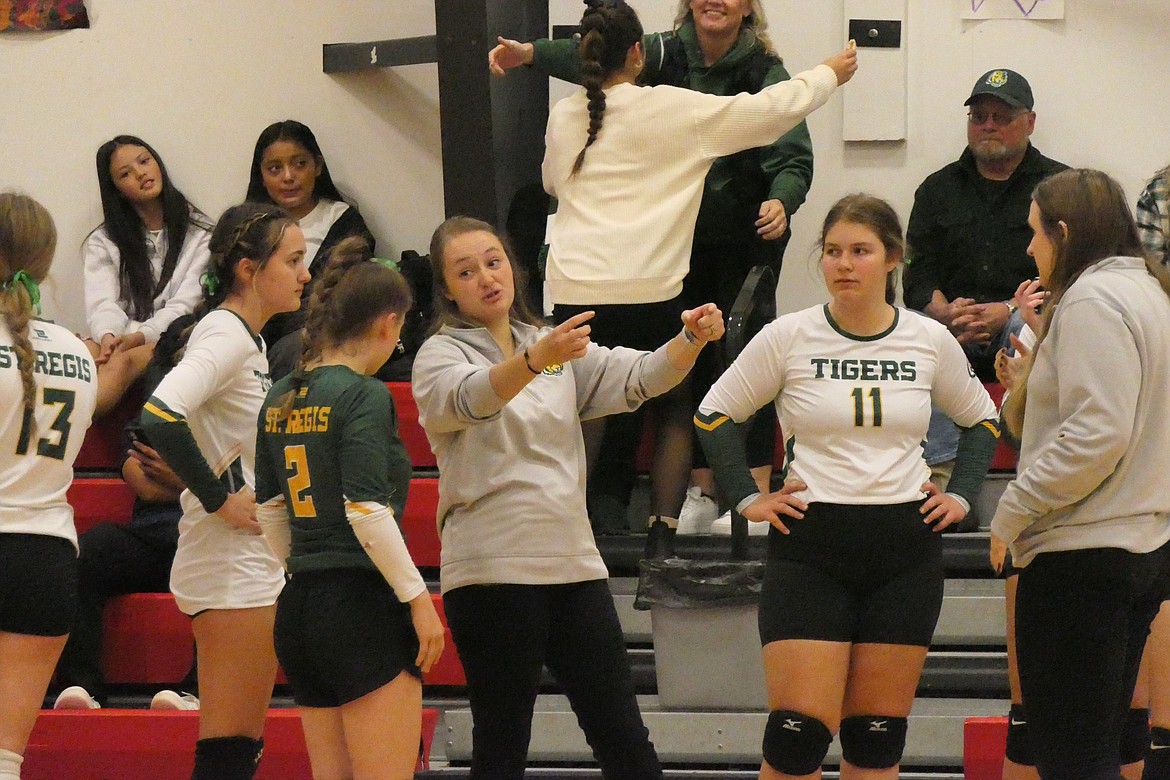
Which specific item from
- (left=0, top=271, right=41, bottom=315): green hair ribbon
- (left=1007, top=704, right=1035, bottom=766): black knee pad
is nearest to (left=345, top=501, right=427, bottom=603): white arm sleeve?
(left=0, top=271, right=41, bottom=315): green hair ribbon

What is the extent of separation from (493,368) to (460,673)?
1.91 meters

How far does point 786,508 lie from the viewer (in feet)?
9.25

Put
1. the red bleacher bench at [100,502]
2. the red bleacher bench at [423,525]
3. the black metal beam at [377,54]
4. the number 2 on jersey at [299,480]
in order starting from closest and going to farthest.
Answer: the number 2 on jersey at [299,480] → the red bleacher bench at [423,525] → the red bleacher bench at [100,502] → the black metal beam at [377,54]

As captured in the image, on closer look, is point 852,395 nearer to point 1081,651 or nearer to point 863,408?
point 863,408

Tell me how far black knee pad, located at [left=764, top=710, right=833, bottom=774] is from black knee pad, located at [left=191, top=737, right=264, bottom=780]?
110 cm

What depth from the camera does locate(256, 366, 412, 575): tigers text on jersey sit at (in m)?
2.45

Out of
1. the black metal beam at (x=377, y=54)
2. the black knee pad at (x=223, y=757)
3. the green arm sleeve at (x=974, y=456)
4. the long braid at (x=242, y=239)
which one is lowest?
the black knee pad at (x=223, y=757)

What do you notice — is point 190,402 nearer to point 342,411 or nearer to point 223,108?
point 342,411

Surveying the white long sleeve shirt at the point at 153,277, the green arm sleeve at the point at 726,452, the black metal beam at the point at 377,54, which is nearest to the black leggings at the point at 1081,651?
the green arm sleeve at the point at 726,452

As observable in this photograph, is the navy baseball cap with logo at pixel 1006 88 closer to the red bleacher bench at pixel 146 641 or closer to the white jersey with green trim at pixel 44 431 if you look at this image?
the red bleacher bench at pixel 146 641

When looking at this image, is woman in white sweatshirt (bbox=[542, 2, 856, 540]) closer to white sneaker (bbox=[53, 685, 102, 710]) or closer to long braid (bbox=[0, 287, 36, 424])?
long braid (bbox=[0, 287, 36, 424])

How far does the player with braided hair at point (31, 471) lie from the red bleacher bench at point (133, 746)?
1.07 m

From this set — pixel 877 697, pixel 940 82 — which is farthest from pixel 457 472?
pixel 940 82

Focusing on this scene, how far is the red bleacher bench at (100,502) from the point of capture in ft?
16.3
